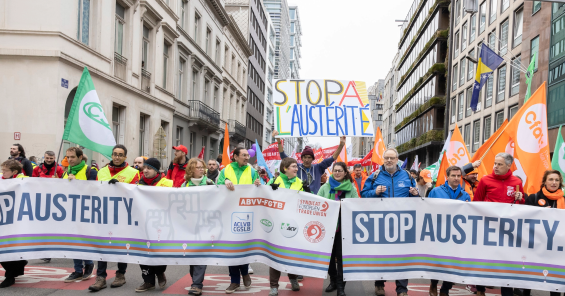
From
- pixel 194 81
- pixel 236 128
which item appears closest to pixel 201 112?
pixel 194 81

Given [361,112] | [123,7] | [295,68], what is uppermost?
[295,68]

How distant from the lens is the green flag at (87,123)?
6.44 meters

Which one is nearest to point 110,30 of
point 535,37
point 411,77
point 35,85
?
point 35,85

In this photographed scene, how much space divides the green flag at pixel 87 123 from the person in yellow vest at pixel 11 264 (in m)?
0.83

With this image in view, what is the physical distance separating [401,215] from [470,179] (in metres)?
2.31

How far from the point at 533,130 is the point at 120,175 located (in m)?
6.16

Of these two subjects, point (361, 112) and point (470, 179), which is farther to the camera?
point (361, 112)

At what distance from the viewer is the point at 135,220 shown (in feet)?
20.5

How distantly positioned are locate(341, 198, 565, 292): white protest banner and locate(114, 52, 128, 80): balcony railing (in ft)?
52.1

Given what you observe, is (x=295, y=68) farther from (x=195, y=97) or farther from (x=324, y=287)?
(x=324, y=287)

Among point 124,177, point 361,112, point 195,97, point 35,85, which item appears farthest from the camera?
point 195,97

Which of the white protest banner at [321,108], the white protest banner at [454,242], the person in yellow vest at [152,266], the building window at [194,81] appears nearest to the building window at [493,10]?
the building window at [194,81]

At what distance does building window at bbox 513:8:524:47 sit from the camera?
89.4 ft

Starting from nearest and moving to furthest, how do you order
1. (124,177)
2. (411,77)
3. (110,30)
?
1. (124,177)
2. (110,30)
3. (411,77)
